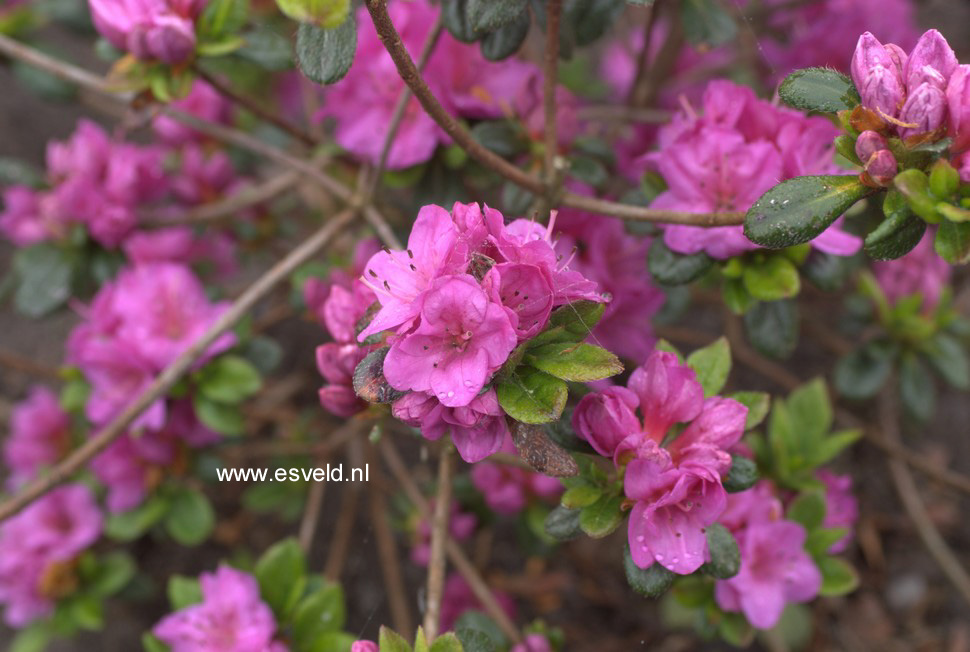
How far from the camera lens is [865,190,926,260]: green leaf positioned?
103cm

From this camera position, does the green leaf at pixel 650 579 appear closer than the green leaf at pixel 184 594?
Yes

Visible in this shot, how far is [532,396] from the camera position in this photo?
1.02 m

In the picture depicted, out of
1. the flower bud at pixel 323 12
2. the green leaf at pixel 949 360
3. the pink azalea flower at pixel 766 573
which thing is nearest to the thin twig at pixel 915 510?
the green leaf at pixel 949 360

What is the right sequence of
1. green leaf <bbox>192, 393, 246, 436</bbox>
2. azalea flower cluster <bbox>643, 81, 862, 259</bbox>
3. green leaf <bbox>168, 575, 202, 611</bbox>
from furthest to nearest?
1. green leaf <bbox>192, 393, 246, 436</bbox>
2. green leaf <bbox>168, 575, 202, 611</bbox>
3. azalea flower cluster <bbox>643, 81, 862, 259</bbox>

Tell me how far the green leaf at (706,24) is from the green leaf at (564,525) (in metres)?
0.98

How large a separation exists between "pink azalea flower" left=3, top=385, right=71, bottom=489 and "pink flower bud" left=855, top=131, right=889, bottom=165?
2.00m

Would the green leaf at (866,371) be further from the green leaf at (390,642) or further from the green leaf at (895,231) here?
the green leaf at (390,642)

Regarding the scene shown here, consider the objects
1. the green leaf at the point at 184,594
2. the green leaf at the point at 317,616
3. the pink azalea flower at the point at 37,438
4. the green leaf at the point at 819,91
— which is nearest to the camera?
the green leaf at the point at 819,91

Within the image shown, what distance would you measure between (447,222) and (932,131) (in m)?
0.56

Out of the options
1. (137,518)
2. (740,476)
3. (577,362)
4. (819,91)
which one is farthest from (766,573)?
(137,518)

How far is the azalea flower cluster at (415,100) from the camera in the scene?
1.62 m

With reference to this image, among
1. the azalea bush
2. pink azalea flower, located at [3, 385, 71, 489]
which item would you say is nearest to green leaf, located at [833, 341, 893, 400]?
the azalea bush

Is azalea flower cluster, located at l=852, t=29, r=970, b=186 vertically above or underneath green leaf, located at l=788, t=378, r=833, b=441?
above

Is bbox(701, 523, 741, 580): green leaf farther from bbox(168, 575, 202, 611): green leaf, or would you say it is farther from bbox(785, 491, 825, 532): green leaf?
bbox(168, 575, 202, 611): green leaf
